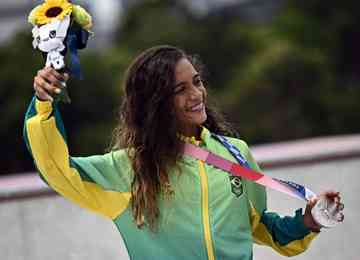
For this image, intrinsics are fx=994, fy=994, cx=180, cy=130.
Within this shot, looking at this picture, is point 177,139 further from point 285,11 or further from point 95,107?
point 285,11

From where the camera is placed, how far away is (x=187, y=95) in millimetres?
2785

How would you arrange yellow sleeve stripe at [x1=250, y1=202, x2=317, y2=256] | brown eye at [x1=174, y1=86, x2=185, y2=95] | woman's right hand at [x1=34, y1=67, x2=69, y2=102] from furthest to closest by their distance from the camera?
1. yellow sleeve stripe at [x1=250, y1=202, x2=317, y2=256]
2. brown eye at [x1=174, y1=86, x2=185, y2=95]
3. woman's right hand at [x1=34, y1=67, x2=69, y2=102]

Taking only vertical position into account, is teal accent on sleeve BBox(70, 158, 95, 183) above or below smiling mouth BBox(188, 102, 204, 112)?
below

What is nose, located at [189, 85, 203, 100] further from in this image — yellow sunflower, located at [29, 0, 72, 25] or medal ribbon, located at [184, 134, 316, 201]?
yellow sunflower, located at [29, 0, 72, 25]

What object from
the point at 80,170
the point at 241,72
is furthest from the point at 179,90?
the point at 241,72

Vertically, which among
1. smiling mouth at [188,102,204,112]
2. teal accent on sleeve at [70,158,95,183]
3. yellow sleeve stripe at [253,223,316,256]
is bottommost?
yellow sleeve stripe at [253,223,316,256]

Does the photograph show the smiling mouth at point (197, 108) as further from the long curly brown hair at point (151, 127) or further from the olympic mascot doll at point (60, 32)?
the olympic mascot doll at point (60, 32)

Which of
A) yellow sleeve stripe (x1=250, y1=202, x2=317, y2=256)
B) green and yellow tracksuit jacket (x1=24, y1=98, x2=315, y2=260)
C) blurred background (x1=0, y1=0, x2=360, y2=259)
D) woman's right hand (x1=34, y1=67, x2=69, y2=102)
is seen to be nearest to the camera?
woman's right hand (x1=34, y1=67, x2=69, y2=102)

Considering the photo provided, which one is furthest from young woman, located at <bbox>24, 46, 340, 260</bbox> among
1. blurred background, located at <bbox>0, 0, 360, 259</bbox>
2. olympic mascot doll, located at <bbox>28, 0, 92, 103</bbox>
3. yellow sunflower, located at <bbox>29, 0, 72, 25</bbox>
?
blurred background, located at <bbox>0, 0, 360, 259</bbox>

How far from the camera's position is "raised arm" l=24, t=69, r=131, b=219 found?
8.59 ft

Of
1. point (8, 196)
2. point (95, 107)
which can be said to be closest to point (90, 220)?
point (8, 196)

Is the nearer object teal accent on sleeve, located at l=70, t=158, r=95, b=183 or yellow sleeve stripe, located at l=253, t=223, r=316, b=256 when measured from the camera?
teal accent on sleeve, located at l=70, t=158, r=95, b=183

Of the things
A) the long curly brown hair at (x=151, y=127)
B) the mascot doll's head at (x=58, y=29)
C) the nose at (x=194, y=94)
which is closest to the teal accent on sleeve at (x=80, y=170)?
the long curly brown hair at (x=151, y=127)

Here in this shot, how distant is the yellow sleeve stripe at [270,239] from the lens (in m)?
2.90
